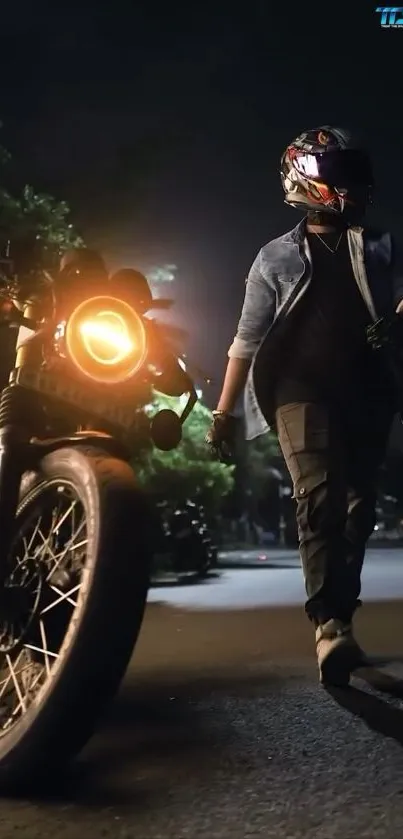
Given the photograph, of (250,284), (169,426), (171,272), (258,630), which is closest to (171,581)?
(171,272)

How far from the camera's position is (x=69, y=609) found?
2.37 m

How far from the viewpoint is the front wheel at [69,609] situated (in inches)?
77.9

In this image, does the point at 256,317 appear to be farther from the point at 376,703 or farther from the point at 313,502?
the point at 376,703

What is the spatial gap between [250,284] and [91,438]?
Answer: 5.37ft

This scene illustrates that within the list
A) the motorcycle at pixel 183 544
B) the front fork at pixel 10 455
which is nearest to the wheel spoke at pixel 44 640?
the front fork at pixel 10 455

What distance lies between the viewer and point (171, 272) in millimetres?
17078

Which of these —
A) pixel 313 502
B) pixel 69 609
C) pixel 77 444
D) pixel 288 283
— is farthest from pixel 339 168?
pixel 69 609

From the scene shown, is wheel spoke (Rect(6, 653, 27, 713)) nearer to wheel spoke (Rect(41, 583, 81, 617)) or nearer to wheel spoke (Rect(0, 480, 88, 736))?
wheel spoke (Rect(0, 480, 88, 736))

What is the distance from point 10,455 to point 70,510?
229 millimetres

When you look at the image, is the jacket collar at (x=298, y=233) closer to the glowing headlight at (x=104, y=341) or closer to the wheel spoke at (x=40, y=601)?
the glowing headlight at (x=104, y=341)

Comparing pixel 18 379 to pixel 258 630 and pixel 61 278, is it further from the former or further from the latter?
pixel 258 630

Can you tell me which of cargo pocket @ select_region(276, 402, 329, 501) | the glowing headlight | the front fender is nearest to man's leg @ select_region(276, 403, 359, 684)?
cargo pocket @ select_region(276, 402, 329, 501)

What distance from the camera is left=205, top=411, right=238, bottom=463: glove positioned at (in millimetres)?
3605

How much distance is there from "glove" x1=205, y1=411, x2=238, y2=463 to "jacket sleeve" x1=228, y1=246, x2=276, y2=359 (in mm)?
289
